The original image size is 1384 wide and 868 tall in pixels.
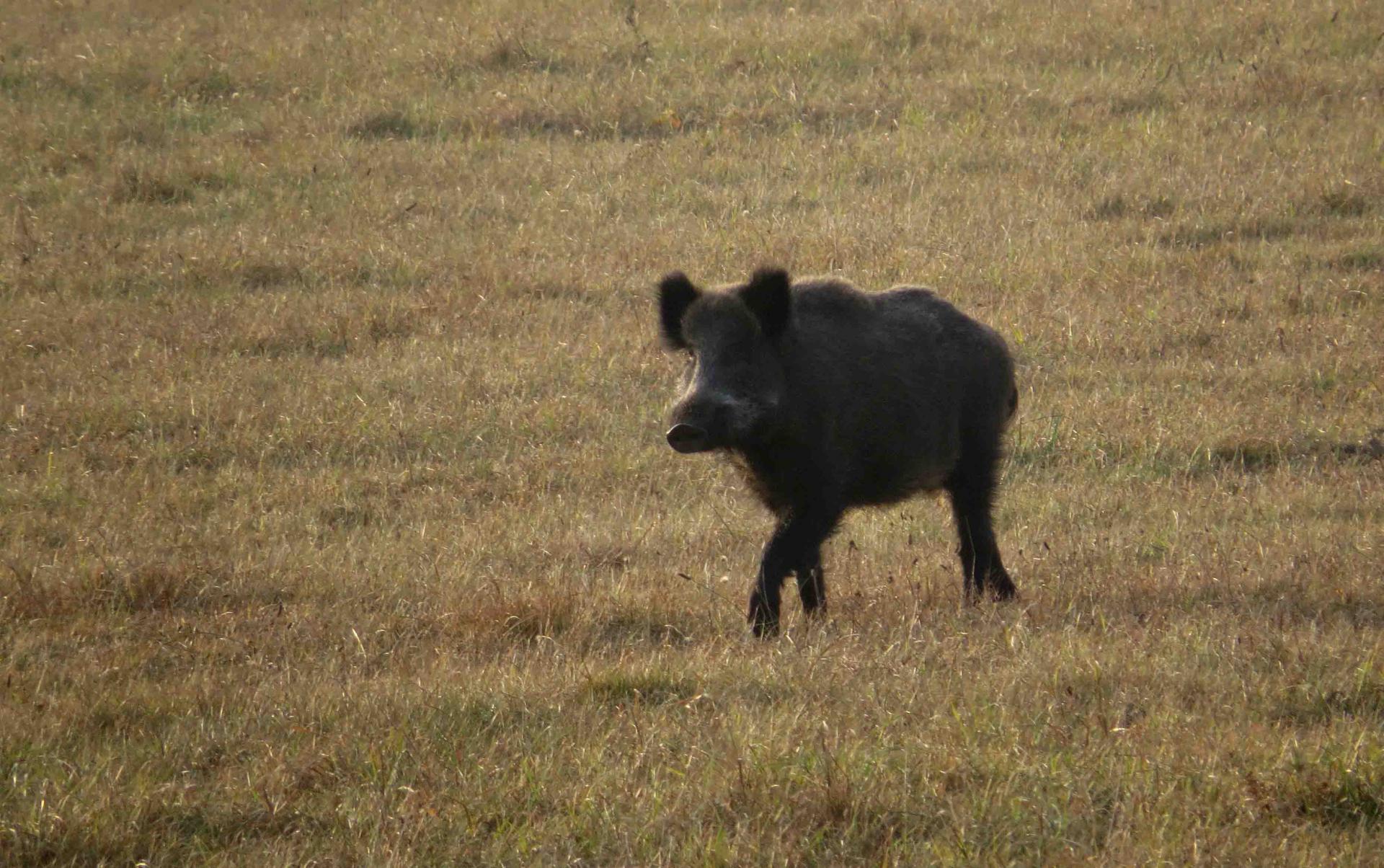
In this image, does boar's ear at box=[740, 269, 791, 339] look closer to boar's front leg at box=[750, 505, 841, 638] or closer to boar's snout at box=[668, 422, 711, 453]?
boar's snout at box=[668, 422, 711, 453]

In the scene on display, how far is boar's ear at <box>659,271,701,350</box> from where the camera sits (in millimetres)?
6777

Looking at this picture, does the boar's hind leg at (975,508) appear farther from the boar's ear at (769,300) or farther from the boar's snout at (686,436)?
the boar's snout at (686,436)

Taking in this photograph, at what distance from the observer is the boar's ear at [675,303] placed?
678 centimetres

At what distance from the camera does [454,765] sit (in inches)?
188

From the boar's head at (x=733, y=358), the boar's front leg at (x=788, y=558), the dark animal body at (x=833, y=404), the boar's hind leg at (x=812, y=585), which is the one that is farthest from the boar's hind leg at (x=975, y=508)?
the boar's head at (x=733, y=358)

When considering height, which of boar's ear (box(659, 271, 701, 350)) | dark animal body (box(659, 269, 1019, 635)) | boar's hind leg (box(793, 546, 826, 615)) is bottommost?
boar's hind leg (box(793, 546, 826, 615))

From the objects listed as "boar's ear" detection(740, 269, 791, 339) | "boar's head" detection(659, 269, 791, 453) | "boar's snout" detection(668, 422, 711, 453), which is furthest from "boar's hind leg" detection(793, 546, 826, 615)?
"boar's ear" detection(740, 269, 791, 339)

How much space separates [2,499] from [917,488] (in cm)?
487

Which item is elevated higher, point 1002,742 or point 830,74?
point 830,74

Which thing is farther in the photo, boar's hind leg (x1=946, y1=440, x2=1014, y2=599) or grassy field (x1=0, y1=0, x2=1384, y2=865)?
boar's hind leg (x1=946, y1=440, x2=1014, y2=599)

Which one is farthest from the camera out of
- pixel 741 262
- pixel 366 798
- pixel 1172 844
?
pixel 741 262

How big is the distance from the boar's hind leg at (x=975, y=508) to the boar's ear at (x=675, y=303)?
146 cm

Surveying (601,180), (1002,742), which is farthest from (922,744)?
(601,180)

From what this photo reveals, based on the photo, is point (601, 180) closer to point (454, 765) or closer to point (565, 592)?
point (565, 592)
